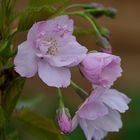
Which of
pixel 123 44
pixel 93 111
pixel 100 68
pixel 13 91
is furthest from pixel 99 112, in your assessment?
pixel 123 44

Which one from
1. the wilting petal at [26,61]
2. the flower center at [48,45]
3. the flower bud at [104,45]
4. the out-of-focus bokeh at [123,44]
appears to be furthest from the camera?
the out-of-focus bokeh at [123,44]

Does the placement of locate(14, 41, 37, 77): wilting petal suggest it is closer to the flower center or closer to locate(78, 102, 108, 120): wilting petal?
the flower center

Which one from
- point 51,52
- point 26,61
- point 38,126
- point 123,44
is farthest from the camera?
point 123,44

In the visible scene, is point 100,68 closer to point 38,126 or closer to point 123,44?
point 38,126

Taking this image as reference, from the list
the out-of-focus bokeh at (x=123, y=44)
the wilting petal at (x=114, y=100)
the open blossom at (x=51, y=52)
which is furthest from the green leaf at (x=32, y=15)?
the out-of-focus bokeh at (x=123, y=44)

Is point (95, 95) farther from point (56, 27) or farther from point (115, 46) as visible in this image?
point (115, 46)

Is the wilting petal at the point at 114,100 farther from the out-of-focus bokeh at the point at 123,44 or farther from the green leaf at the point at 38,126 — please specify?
the out-of-focus bokeh at the point at 123,44

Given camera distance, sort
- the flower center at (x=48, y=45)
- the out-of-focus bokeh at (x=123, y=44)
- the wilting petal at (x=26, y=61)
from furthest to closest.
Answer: the out-of-focus bokeh at (x=123, y=44)
the flower center at (x=48, y=45)
the wilting petal at (x=26, y=61)
